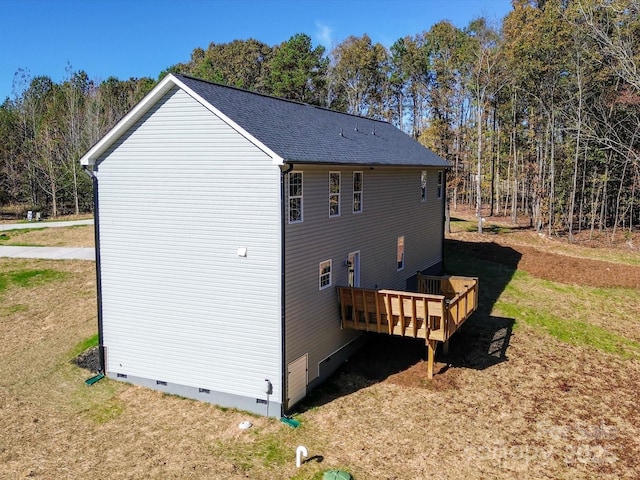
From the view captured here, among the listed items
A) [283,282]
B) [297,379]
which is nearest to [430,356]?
[297,379]

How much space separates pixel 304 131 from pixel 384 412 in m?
8.62

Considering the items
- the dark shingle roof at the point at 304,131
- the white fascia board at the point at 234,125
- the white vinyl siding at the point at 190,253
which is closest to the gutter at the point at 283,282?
the white vinyl siding at the point at 190,253

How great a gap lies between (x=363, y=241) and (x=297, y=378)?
545 centimetres

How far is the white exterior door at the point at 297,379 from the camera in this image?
1309cm

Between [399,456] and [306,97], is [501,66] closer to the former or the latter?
[306,97]

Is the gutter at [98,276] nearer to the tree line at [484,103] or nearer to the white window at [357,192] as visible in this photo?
the white window at [357,192]

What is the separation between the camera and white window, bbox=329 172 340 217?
48.6 feet

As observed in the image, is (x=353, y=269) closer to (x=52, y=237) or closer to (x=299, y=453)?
(x=299, y=453)

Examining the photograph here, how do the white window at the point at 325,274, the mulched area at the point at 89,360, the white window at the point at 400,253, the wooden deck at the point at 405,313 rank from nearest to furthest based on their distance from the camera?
the wooden deck at the point at 405,313 < the white window at the point at 325,274 < the mulched area at the point at 89,360 < the white window at the point at 400,253

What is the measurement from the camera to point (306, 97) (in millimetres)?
52688

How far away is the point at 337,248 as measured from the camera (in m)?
15.3

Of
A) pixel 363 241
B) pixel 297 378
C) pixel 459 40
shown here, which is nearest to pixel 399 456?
pixel 297 378

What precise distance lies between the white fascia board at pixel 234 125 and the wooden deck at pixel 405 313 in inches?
197

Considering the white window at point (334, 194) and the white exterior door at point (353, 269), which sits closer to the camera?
the white window at point (334, 194)
